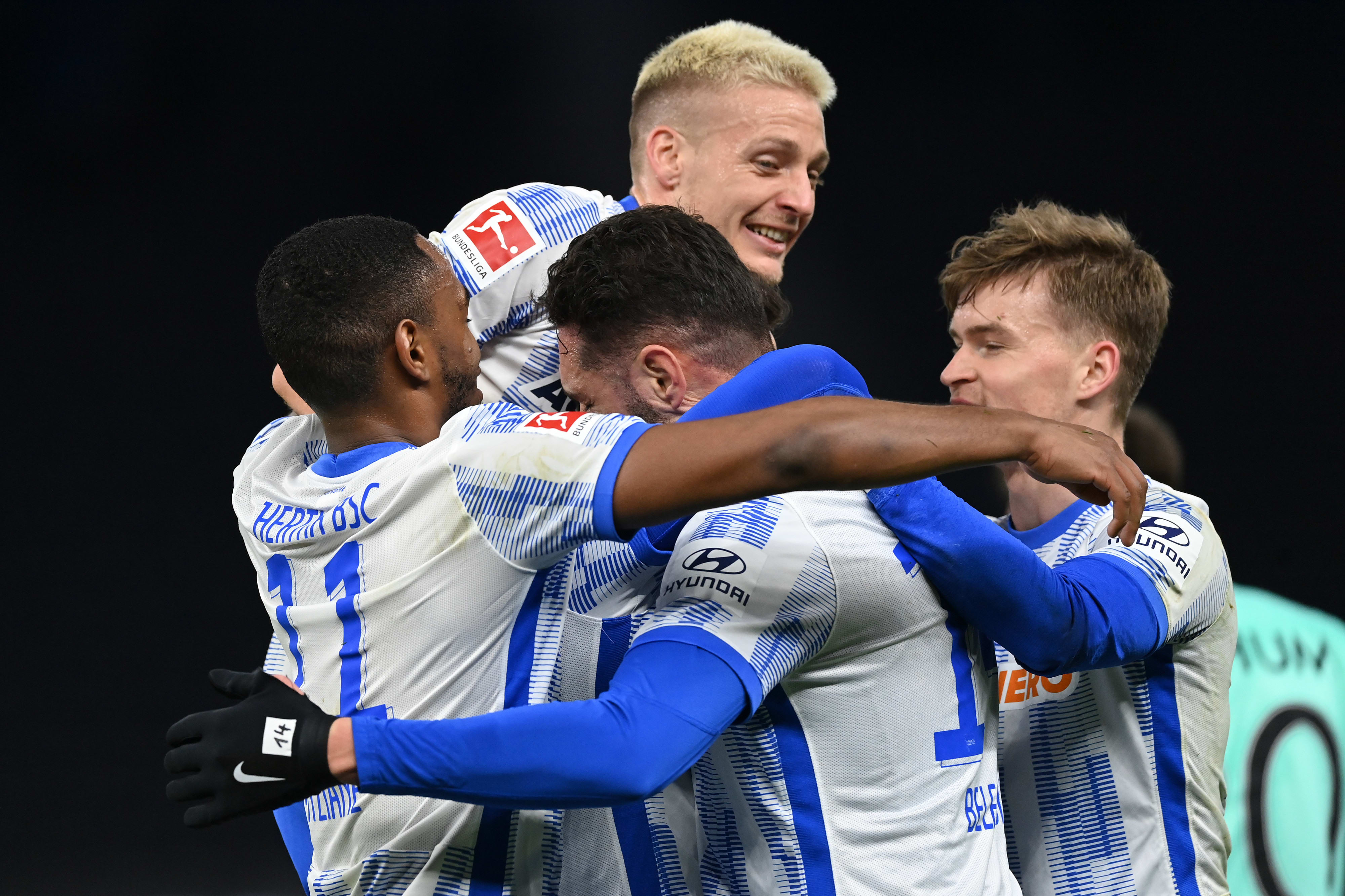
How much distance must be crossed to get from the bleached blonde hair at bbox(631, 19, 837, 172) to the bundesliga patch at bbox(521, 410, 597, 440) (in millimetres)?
1597

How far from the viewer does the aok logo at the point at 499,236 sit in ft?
6.39

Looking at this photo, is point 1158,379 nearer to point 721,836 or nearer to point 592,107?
point 592,107

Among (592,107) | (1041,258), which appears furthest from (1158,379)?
(1041,258)

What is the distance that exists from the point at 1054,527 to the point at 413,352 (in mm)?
1021

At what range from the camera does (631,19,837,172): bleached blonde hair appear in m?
2.60

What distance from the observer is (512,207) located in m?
2.01

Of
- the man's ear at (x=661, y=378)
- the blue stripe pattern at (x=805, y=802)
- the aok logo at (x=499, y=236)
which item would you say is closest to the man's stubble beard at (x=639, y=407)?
the man's ear at (x=661, y=378)

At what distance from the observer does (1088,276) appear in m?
2.01

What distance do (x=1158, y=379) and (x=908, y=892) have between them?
358 centimetres

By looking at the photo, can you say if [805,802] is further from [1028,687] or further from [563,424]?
[1028,687]

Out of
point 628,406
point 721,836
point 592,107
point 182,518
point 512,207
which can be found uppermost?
point 592,107

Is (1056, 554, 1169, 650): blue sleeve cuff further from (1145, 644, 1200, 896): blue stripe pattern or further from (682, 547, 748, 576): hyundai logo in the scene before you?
(682, 547, 748, 576): hyundai logo

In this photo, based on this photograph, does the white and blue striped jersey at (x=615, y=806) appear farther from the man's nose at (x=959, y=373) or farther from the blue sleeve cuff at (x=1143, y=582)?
the man's nose at (x=959, y=373)

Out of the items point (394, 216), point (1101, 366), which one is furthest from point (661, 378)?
point (394, 216)
